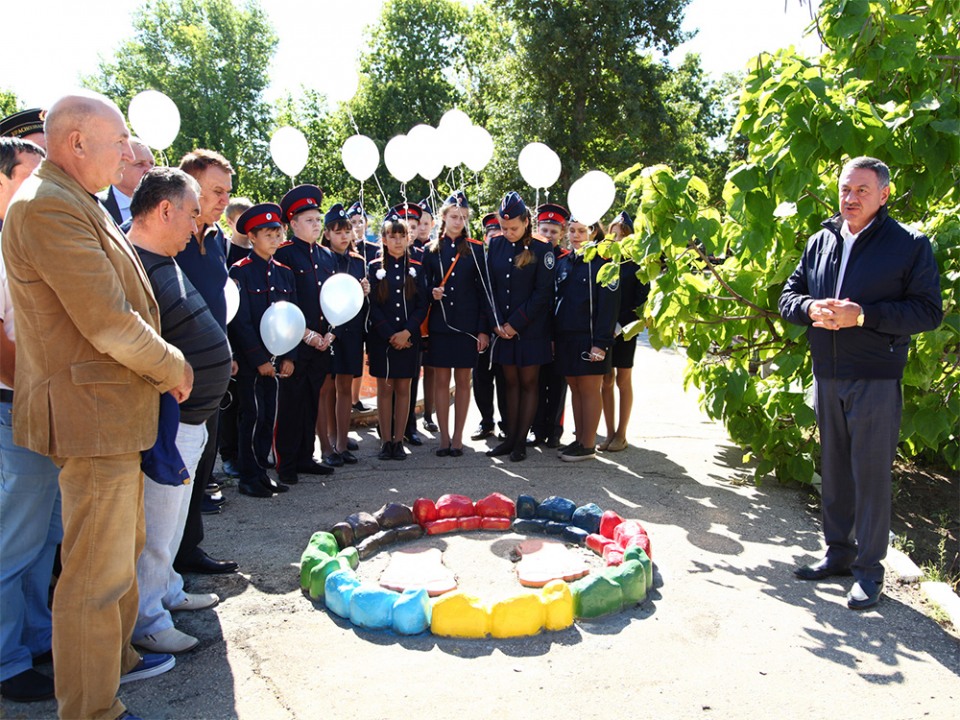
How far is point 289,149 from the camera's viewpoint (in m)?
6.19

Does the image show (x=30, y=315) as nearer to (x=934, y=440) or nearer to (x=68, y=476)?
(x=68, y=476)

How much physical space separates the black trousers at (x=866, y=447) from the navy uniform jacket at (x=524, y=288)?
110 inches

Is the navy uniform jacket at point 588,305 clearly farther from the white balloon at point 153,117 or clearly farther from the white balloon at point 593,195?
the white balloon at point 153,117

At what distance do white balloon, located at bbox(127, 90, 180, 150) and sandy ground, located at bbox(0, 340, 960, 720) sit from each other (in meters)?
2.71

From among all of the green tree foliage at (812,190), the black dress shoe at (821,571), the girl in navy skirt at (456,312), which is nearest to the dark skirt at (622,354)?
the girl in navy skirt at (456,312)

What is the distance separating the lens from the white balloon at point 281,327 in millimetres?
5035

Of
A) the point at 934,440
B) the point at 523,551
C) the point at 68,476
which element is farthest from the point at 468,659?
the point at 934,440

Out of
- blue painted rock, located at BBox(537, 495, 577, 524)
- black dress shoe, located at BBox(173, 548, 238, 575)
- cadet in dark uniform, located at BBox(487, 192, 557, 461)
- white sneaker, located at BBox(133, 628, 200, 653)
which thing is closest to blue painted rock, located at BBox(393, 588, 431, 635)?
white sneaker, located at BBox(133, 628, 200, 653)

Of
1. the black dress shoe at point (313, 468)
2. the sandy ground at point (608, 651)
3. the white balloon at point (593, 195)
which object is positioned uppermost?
the white balloon at point (593, 195)

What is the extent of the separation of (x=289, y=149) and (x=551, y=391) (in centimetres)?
321

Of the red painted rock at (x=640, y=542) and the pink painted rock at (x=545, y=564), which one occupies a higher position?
the red painted rock at (x=640, y=542)

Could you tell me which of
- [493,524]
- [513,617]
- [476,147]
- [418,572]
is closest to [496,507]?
[493,524]

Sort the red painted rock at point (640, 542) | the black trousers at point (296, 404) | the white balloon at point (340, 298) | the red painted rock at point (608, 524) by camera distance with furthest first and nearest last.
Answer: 1. the black trousers at point (296, 404)
2. the white balloon at point (340, 298)
3. the red painted rock at point (608, 524)
4. the red painted rock at point (640, 542)

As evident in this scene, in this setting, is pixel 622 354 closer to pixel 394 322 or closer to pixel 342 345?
pixel 394 322
